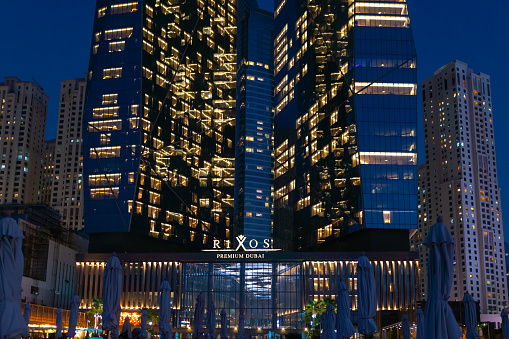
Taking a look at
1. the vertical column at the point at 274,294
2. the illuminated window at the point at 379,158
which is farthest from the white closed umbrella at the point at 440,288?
the illuminated window at the point at 379,158

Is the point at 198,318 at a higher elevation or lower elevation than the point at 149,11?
lower

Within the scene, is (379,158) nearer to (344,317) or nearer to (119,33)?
(119,33)

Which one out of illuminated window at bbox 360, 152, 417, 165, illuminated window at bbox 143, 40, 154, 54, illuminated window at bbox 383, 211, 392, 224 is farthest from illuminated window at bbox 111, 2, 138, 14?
illuminated window at bbox 383, 211, 392, 224

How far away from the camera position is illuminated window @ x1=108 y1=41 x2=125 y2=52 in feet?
372

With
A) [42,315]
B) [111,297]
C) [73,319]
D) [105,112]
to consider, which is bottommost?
[42,315]

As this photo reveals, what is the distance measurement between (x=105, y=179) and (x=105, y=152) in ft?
16.3

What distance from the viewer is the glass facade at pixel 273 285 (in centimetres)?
10019

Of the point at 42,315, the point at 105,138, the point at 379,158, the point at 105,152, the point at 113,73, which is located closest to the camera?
the point at 42,315

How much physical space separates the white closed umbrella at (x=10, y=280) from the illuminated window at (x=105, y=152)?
93342 millimetres

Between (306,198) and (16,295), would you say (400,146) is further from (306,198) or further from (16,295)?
(16,295)

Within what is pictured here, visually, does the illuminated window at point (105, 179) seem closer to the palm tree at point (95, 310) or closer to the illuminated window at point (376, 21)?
the palm tree at point (95, 310)

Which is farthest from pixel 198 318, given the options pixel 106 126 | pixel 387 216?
pixel 106 126

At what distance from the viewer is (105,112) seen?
111m

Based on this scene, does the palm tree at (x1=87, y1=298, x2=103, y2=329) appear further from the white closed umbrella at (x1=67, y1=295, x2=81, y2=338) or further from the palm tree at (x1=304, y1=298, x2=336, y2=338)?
the white closed umbrella at (x1=67, y1=295, x2=81, y2=338)
